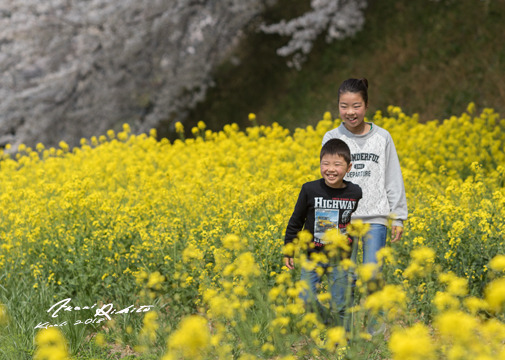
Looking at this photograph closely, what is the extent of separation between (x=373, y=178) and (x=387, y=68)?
10464 millimetres

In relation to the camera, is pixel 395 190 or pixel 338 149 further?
→ pixel 395 190

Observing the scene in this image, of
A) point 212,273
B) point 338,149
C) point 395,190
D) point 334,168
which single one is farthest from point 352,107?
point 212,273

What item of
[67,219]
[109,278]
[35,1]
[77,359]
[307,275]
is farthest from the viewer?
[35,1]

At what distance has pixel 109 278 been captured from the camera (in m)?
4.64

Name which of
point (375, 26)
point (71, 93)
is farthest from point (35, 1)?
point (375, 26)

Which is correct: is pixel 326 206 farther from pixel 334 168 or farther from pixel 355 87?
pixel 355 87

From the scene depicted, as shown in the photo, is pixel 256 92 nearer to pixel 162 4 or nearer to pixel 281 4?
pixel 281 4

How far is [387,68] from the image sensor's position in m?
13.5

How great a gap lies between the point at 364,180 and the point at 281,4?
12723 millimetres

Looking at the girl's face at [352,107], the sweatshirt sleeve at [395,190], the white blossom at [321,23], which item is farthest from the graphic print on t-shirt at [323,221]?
the white blossom at [321,23]

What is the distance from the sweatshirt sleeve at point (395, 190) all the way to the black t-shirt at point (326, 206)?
0.34 metres
